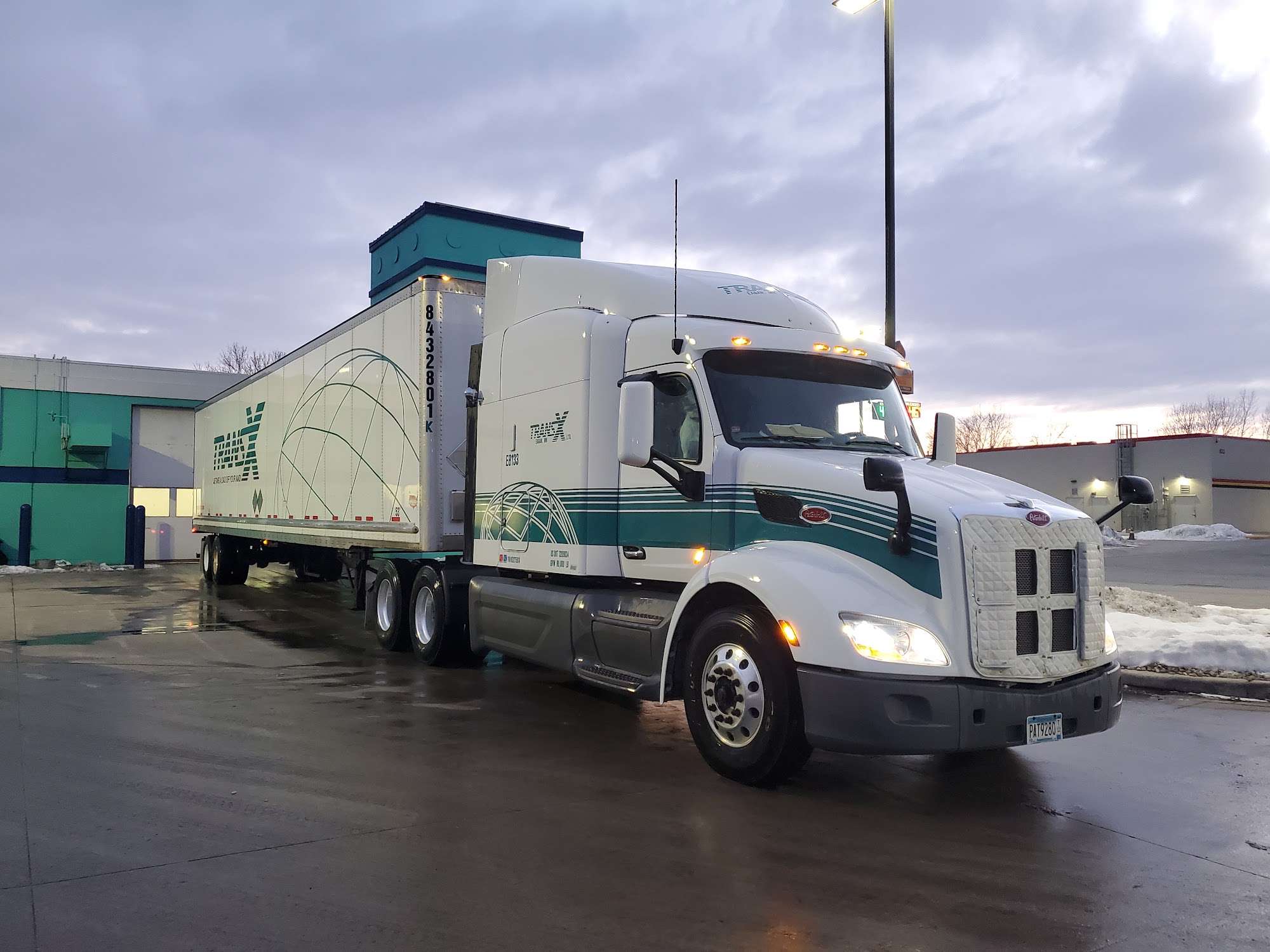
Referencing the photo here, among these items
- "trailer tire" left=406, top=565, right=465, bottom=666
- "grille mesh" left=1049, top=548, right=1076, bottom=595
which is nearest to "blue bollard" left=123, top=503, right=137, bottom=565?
"trailer tire" left=406, top=565, right=465, bottom=666

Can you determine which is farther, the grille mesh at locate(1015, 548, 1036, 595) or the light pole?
the light pole

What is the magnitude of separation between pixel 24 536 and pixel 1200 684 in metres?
27.5

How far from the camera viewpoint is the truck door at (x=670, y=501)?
6.85 metres

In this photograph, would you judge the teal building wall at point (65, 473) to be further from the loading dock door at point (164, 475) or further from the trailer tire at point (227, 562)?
the trailer tire at point (227, 562)

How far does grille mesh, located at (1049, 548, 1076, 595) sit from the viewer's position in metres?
5.73

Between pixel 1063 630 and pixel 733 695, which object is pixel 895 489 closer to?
pixel 1063 630

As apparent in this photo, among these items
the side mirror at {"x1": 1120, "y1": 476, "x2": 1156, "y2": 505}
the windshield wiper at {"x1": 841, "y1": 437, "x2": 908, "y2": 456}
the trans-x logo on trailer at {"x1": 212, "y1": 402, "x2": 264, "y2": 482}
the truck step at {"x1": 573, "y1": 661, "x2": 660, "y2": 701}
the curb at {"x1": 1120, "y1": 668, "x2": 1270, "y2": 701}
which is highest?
the trans-x logo on trailer at {"x1": 212, "y1": 402, "x2": 264, "y2": 482}

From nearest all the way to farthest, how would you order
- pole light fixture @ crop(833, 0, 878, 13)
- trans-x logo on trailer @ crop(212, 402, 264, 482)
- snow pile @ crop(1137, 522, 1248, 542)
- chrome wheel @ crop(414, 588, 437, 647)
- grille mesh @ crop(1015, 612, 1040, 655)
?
grille mesh @ crop(1015, 612, 1040, 655) → chrome wheel @ crop(414, 588, 437, 647) → pole light fixture @ crop(833, 0, 878, 13) → trans-x logo on trailer @ crop(212, 402, 264, 482) → snow pile @ crop(1137, 522, 1248, 542)

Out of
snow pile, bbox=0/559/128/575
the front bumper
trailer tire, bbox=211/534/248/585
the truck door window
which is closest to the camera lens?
the front bumper

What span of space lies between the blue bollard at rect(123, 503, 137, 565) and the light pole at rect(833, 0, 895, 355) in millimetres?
22932

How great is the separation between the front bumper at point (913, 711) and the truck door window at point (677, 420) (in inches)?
77.5

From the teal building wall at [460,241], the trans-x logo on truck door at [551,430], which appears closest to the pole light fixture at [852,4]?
the trans-x logo on truck door at [551,430]

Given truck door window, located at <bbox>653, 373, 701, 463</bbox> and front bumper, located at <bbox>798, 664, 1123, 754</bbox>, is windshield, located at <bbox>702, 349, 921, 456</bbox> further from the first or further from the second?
front bumper, located at <bbox>798, 664, 1123, 754</bbox>

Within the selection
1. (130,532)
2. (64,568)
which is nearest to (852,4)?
(130,532)
